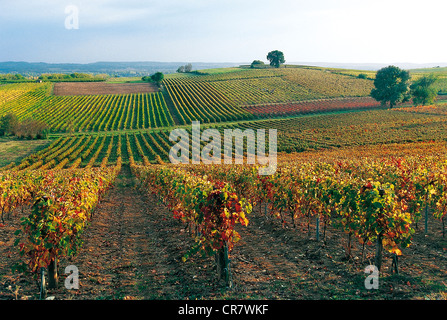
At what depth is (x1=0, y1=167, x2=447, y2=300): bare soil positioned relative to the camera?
26.9 feet

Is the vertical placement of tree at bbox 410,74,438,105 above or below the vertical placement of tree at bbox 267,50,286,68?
below

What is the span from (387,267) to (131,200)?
67.2 feet

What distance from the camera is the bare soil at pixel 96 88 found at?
381ft

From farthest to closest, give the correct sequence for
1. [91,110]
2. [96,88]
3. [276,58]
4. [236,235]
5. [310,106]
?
[276,58] → [96,88] → [91,110] → [310,106] → [236,235]

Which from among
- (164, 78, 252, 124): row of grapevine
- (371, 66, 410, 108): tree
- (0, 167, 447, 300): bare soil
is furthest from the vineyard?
(371, 66, 410, 108): tree

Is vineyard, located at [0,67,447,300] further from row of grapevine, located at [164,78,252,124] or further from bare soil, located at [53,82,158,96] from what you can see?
bare soil, located at [53,82,158,96]

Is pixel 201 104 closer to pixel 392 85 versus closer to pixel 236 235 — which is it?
pixel 392 85

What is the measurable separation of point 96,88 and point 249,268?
433 ft

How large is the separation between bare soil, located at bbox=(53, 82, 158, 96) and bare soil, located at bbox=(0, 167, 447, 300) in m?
111

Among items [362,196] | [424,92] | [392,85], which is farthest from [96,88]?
[362,196]

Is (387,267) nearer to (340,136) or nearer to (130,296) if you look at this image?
(130,296)

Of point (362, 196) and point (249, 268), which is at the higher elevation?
point (362, 196)

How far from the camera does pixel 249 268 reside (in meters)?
9.91

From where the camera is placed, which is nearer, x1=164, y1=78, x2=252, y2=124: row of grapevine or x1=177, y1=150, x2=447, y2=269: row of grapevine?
x1=177, y1=150, x2=447, y2=269: row of grapevine
